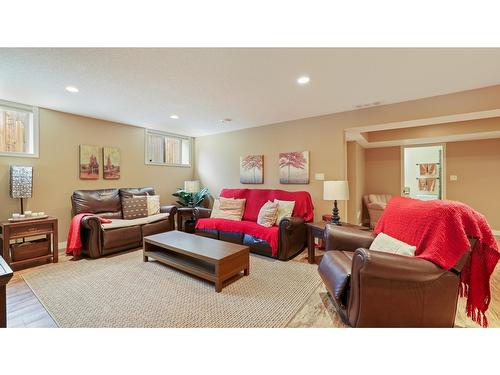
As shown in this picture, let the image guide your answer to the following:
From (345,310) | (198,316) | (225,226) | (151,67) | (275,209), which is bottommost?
(198,316)

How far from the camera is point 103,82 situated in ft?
7.97

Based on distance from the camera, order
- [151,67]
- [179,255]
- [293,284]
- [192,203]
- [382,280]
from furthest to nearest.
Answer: [192,203] → [179,255] → [293,284] → [151,67] → [382,280]

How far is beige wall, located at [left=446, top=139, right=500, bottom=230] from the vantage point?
4.44 m

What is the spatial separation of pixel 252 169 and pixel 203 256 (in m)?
2.51

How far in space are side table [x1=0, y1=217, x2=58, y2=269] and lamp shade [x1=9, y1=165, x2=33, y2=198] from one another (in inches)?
15.4

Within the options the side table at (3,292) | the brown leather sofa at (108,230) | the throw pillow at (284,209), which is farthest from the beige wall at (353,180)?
the side table at (3,292)

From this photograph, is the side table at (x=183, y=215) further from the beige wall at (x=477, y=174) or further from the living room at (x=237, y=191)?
the beige wall at (x=477, y=174)

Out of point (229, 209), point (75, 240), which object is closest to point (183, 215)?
point (229, 209)

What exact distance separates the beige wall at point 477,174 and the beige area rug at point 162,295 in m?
4.28

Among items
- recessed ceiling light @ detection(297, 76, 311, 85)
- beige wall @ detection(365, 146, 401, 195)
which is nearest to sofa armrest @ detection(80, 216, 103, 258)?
recessed ceiling light @ detection(297, 76, 311, 85)

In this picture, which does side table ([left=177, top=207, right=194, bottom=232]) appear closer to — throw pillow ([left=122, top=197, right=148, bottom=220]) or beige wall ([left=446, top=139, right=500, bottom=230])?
throw pillow ([left=122, top=197, right=148, bottom=220])

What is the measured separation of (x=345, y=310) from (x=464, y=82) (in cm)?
273

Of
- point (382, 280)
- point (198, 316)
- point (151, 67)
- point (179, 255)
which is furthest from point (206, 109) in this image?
point (382, 280)
